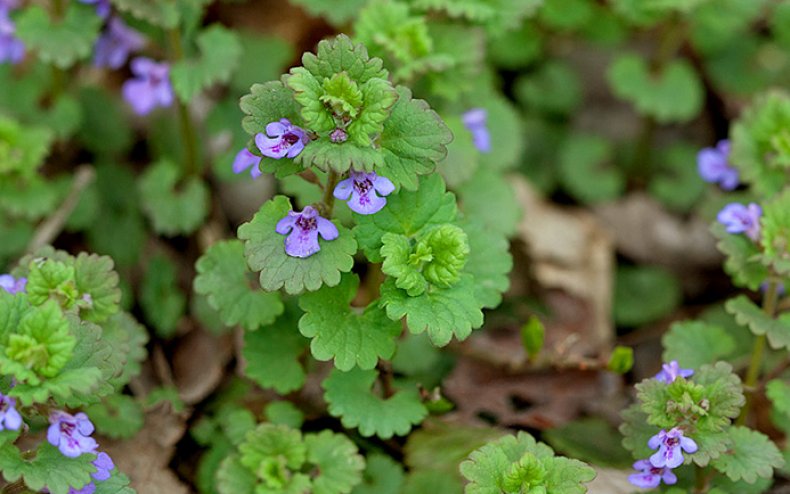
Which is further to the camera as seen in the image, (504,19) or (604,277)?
(604,277)

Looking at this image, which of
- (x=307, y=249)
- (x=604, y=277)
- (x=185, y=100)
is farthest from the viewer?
(x=604, y=277)

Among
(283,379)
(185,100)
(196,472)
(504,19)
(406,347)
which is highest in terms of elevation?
(504,19)

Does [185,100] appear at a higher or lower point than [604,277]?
higher

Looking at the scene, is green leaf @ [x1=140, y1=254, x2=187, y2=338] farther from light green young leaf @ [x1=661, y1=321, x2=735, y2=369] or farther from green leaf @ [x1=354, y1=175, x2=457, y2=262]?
light green young leaf @ [x1=661, y1=321, x2=735, y2=369]

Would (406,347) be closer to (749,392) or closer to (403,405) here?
(403,405)

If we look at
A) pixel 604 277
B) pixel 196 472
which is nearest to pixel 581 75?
pixel 604 277

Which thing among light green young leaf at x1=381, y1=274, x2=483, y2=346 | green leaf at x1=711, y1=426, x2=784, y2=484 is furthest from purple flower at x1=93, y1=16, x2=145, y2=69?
green leaf at x1=711, y1=426, x2=784, y2=484

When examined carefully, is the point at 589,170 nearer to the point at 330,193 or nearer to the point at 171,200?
the point at 171,200

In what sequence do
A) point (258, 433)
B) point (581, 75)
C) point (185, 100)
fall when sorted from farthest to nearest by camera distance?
point (581, 75) → point (185, 100) → point (258, 433)
